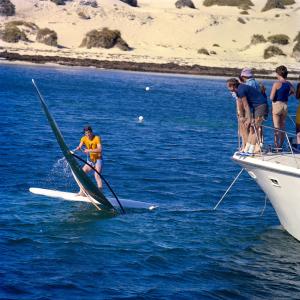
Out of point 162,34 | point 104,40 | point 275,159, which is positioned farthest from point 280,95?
point 162,34

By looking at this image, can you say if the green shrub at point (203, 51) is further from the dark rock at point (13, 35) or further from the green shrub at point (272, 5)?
the green shrub at point (272, 5)

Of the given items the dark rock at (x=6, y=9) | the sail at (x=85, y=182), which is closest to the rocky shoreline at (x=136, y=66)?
the dark rock at (x=6, y=9)

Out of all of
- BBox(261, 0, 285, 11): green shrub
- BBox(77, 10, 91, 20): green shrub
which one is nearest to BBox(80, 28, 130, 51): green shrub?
BBox(77, 10, 91, 20): green shrub

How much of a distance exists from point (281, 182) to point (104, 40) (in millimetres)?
62732

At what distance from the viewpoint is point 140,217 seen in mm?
15961

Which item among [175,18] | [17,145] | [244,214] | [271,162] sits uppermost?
[271,162]

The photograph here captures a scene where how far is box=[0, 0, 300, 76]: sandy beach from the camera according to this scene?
71000mm

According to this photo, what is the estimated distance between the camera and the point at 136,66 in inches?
2697

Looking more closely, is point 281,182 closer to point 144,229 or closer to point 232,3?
point 144,229

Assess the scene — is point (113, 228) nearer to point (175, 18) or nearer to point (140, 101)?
point (140, 101)

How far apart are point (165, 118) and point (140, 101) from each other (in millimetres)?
8099

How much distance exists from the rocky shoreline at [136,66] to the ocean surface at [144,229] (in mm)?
36488

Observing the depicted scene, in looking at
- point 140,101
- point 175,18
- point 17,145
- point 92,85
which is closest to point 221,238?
point 17,145

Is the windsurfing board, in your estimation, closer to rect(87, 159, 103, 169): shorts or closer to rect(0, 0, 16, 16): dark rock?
rect(87, 159, 103, 169): shorts
